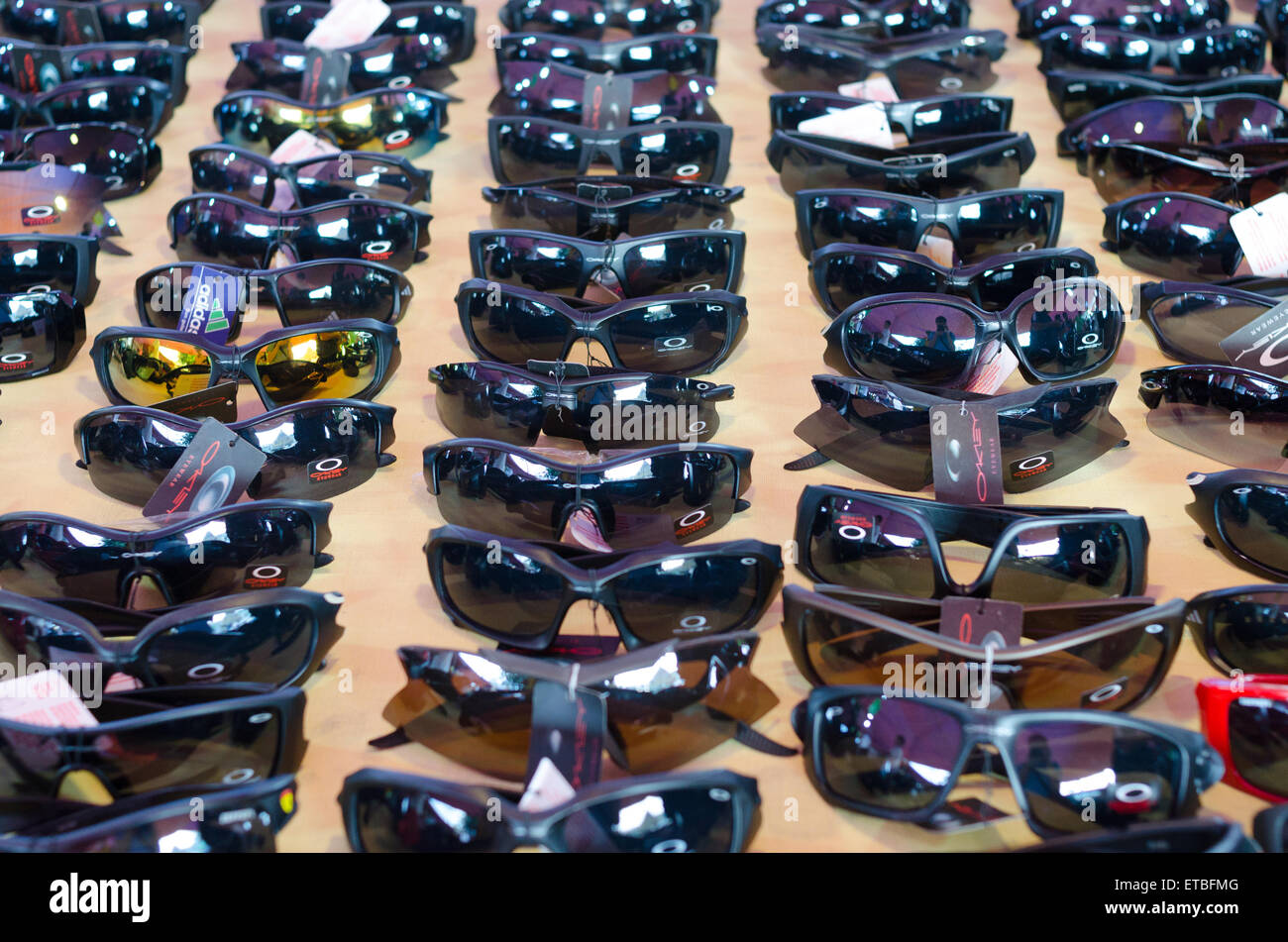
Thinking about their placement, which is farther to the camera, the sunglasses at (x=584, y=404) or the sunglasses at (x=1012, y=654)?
the sunglasses at (x=584, y=404)

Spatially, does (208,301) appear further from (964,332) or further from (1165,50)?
(1165,50)

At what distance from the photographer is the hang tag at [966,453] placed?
57.4 inches

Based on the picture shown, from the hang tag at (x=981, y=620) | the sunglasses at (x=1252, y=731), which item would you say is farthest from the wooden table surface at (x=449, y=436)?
the hang tag at (x=981, y=620)

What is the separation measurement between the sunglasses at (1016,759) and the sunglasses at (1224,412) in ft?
1.79

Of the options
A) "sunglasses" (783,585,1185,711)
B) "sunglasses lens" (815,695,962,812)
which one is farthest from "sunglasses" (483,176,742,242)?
"sunglasses lens" (815,695,962,812)

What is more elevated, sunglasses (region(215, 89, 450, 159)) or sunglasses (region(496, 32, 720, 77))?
sunglasses (region(496, 32, 720, 77))

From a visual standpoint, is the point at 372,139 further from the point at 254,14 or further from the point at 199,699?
the point at 199,699

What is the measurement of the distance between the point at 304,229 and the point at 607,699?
0.96 metres

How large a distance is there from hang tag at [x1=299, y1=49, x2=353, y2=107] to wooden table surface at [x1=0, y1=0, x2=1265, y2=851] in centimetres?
19

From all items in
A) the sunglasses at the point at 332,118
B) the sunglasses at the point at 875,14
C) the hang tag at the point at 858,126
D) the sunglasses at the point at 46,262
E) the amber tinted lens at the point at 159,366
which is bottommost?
the amber tinted lens at the point at 159,366

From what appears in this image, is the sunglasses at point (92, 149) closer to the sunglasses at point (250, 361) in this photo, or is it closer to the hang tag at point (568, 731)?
the sunglasses at point (250, 361)

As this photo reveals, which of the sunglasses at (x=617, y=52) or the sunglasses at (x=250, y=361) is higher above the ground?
the sunglasses at (x=617, y=52)

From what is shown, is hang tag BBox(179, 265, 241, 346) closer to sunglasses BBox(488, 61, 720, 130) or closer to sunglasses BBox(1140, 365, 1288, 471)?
sunglasses BBox(488, 61, 720, 130)

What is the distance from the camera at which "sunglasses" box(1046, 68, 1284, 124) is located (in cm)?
213
